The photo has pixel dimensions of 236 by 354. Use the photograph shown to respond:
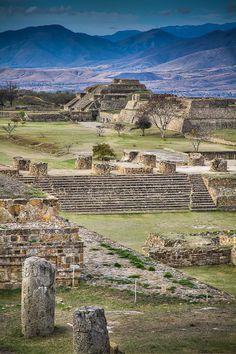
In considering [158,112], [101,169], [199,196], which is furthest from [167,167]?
[158,112]

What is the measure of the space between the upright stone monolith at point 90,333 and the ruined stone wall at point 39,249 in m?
5.21

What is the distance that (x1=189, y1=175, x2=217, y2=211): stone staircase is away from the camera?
128 feet

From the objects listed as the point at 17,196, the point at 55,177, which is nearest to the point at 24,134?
the point at 55,177

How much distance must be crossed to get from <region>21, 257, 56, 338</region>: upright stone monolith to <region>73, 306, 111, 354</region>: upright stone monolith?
2.03 meters

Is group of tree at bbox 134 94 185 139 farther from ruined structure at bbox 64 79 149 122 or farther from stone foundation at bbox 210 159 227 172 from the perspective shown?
stone foundation at bbox 210 159 227 172

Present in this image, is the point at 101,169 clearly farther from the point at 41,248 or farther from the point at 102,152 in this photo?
the point at 41,248

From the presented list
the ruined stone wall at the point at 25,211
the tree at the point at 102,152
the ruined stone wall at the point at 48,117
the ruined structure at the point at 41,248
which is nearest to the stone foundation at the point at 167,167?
the tree at the point at 102,152

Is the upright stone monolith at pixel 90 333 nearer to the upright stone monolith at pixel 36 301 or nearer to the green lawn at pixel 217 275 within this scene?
the upright stone monolith at pixel 36 301

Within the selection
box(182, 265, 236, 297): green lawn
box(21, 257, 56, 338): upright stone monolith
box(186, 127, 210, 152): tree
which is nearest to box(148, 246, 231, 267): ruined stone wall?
box(182, 265, 236, 297): green lawn

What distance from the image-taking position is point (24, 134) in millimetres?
69938

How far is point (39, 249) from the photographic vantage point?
671 inches

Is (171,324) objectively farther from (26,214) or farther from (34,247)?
(26,214)

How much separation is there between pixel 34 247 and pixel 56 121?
244ft

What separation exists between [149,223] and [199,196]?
233 inches
